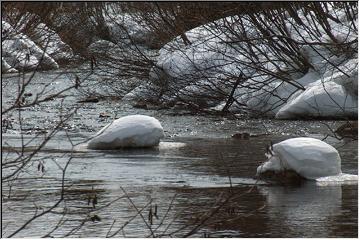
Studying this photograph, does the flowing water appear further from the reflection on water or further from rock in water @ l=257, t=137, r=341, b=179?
rock in water @ l=257, t=137, r=341, b=179

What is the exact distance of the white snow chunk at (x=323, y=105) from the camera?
20.6 metres

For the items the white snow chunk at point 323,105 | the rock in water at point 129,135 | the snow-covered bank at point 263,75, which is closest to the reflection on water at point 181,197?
the rock in water at point 129,135

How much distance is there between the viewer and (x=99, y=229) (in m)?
9.41

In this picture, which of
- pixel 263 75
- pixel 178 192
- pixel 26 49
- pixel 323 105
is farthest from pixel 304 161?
pixel 263 75

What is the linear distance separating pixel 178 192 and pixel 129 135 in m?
4.50

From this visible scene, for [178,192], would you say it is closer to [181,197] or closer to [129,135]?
[181,197]

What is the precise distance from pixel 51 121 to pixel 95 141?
4.50 meters

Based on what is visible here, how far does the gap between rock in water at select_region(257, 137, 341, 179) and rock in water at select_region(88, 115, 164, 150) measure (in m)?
3.72

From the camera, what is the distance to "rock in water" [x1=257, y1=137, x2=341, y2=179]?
12555 millimetres

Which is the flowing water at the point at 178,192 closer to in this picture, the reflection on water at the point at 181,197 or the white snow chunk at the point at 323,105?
the reflection on water at the point at 181,197

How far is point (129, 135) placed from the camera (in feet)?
52.9

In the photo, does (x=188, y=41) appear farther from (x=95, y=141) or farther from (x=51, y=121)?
(x=95, y=141)

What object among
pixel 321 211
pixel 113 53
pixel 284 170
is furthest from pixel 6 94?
pixel 321 211

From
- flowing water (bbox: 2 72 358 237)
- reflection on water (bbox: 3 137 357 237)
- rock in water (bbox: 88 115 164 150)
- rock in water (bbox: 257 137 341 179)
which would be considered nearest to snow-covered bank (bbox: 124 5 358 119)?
flowing water (bbox: 2 72 358 237)
